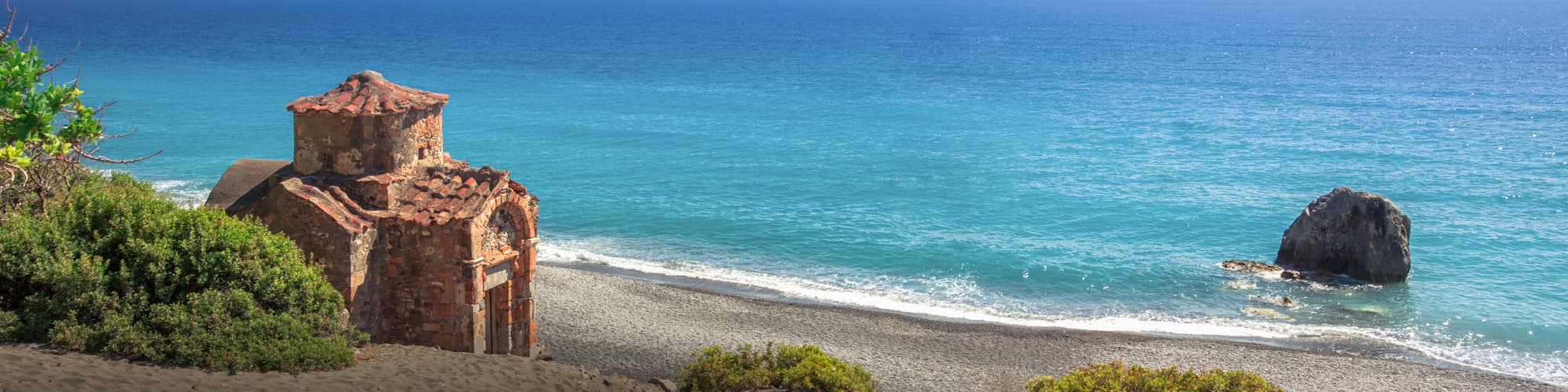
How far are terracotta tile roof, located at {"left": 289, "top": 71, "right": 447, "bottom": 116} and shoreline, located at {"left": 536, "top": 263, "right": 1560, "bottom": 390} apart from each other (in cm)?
698

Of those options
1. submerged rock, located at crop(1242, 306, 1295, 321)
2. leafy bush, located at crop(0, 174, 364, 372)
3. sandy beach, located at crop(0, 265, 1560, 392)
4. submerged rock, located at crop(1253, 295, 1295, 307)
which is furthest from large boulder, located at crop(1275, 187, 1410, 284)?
leafy bush, located at crop(0, 174, 364, 372)

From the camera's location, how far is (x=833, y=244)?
136ft

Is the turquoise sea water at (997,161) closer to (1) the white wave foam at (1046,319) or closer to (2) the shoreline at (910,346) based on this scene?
(1) the white wave foam at (1046,319)

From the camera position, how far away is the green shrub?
18.2 m

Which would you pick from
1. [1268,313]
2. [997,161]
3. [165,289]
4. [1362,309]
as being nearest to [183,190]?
[165,289]

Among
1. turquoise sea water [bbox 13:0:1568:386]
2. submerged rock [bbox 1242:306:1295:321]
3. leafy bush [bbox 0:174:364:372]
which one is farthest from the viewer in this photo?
turquoise sea water [bbox 13:0:1568:386]

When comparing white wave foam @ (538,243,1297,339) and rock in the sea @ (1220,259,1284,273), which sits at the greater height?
rock in the sea @ (1220,259,1284,273)

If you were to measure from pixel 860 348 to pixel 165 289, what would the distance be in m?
15.2

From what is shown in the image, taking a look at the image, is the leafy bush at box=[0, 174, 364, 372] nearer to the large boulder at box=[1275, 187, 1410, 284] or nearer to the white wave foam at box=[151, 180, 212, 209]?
the white wave foam at box=[151, 180, 212, 209]

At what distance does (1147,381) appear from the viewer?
60.5ft

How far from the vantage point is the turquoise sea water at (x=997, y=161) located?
3547 centimetres

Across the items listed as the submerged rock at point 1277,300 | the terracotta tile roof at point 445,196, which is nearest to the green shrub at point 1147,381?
the terracotta tile roof at point 445,196

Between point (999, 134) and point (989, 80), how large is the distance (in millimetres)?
31894

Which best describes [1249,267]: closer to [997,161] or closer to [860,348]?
[860,348]
